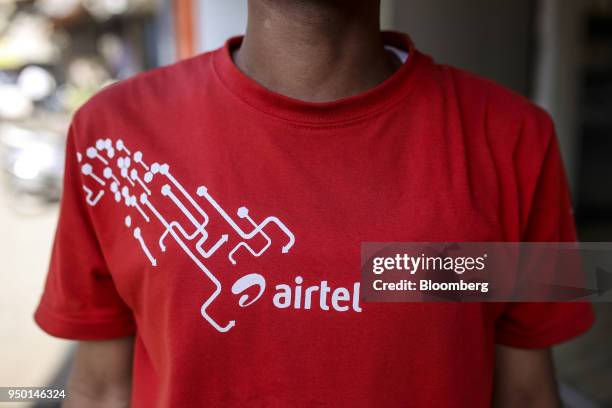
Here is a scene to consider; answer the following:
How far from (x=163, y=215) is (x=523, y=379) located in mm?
716

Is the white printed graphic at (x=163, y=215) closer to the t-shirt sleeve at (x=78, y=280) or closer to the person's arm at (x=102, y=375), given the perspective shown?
the t-shirt sleeve at (x=78, y=280)

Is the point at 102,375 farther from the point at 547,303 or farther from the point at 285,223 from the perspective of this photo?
the point at 547,303

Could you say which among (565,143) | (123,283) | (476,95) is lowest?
(565,143)

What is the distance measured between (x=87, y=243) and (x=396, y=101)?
56 cm

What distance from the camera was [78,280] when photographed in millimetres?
1092

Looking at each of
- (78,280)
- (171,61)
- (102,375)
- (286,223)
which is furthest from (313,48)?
(171,61)

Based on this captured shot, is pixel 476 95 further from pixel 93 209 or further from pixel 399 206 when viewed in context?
pixel 93 209

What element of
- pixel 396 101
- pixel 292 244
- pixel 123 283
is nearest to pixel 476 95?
pixel 396 101

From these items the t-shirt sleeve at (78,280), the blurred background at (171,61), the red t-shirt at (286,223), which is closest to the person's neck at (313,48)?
the red t-shirt at (286,223)

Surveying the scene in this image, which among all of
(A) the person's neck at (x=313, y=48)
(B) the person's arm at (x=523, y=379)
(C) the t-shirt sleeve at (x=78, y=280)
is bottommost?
(B) the person's arm at (x=523, y=379)

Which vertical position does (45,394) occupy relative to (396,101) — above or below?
below

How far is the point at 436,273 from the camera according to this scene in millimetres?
1005

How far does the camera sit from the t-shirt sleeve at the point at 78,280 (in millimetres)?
1072

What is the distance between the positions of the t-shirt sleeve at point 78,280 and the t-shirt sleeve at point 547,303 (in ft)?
2.24
